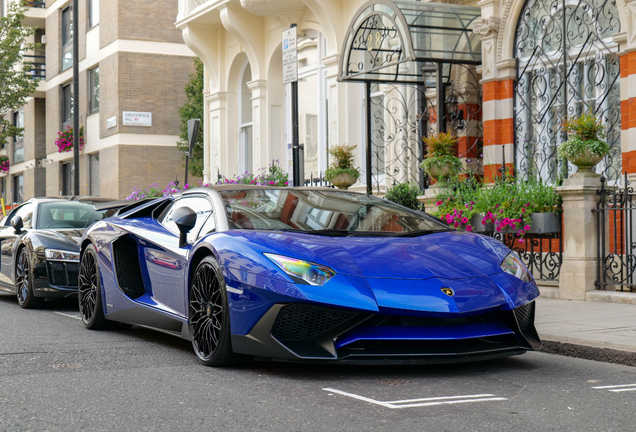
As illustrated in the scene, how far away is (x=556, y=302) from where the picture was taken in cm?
937

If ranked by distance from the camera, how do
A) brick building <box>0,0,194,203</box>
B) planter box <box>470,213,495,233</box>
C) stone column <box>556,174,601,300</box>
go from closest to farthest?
stone column <box>556,174,601,300</box>
planter box <box>470,213,495,233</box>
brick building <box>0,0,194,203</box>

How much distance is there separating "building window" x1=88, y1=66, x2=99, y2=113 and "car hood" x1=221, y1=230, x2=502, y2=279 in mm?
27428

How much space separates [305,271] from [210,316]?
2.95 ft

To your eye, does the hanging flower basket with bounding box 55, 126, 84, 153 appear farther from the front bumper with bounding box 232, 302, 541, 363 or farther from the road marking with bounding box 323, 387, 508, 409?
the road marking with bounding box 323, 387, 508, 409

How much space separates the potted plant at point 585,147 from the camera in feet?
31.3

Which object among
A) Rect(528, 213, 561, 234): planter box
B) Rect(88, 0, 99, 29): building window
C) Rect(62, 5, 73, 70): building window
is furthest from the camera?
Rect(62, 5, 73, 70): building window

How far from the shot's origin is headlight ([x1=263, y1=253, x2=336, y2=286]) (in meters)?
4.96

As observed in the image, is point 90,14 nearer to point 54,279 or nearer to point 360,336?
point 54,279

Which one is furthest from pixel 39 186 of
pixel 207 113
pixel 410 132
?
pixel 410 132

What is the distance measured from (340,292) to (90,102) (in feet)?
95.1

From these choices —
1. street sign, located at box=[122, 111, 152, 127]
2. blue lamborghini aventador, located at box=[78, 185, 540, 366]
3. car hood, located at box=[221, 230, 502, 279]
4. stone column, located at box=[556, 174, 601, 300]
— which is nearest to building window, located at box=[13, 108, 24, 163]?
street sign, located at box=[122, 111, 152, 127]

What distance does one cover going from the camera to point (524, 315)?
17.6ft

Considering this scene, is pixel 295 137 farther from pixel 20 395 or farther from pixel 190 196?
pixel 20 395

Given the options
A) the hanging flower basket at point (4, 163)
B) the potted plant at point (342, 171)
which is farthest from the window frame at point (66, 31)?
the potted plant at point (342, 171)
